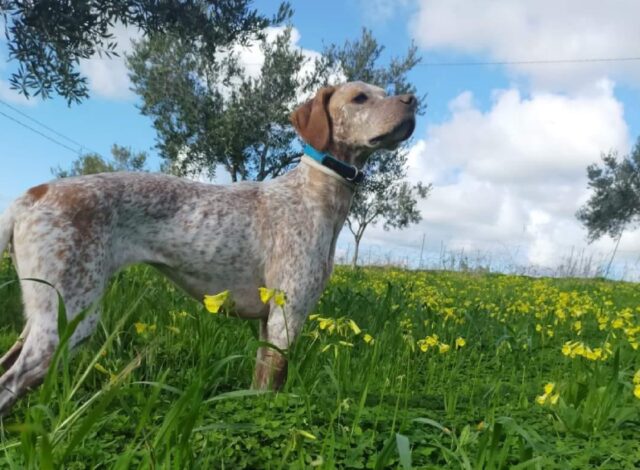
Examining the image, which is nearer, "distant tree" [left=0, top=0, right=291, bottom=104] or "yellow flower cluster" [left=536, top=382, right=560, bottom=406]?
"yellow flower cluster" [left=536, top=382, right=560, bottom=406]

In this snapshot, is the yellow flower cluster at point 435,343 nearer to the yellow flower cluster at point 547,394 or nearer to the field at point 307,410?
the field at point 307,410

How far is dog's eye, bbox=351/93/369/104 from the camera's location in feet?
15.0

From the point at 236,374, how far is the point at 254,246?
1062mm

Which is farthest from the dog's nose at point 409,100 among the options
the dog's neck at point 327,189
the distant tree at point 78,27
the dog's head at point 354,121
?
the distant tree at point 78,27

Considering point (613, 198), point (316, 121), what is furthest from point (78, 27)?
point (613, 198)

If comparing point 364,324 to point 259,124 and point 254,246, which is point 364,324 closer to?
point 254,246

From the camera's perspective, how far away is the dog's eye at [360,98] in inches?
181

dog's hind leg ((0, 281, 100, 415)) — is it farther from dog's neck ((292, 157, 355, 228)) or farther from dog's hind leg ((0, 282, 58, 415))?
dog's neck ((292, 157, 355, 228))

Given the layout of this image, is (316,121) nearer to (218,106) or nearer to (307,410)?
(307,410)

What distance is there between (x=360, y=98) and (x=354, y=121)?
24 cm

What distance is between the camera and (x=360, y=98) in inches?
181

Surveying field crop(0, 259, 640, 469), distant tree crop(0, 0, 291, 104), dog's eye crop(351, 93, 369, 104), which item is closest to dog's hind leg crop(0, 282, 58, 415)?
field crop(0, 259, 640, 469)

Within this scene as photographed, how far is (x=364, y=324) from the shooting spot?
6.43 metres

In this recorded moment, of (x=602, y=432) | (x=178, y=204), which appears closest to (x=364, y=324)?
(x=178, y=204)
